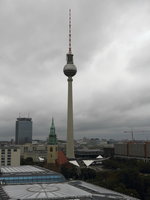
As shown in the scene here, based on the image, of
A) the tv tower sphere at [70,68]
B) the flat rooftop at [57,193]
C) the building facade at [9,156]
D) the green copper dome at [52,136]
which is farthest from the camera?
the tv tower sphere at [70,68]

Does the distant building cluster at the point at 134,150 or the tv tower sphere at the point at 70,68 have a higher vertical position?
the tv tower sphere at the point at 70,68

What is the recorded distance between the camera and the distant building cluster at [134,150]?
117 metres

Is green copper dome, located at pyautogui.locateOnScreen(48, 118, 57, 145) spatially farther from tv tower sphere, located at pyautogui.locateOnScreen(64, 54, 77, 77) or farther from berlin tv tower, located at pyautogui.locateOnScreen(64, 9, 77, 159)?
tv tower sphere, located at pyautogui.locateOnScreen(64, 54, 77, 77)

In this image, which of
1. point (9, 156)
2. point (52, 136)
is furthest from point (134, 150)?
point (9, 156)

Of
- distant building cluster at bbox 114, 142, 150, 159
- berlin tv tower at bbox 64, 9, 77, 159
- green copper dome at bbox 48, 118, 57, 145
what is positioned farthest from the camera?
distant building cluster at bbox 114, 142, 150, 159

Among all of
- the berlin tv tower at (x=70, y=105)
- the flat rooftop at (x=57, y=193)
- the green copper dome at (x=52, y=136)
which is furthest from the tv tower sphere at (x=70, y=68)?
the flat rooftop at (x=57, y=193)

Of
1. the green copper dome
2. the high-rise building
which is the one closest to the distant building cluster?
the high-rise building

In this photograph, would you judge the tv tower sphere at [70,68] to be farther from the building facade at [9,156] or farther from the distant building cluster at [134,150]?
the distant building cluster at [134,150]

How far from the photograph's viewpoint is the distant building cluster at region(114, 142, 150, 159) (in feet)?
384

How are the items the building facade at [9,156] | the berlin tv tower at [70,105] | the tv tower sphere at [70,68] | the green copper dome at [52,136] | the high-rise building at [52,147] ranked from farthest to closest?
the tv tower sphere at [70,68] < the berlin tv tower at [70,105] < the high-rise building at [52,147] < the green copper dome at [52,136] < the building facade at [9,156]

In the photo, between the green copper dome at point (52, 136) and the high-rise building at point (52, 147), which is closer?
the green copper dome at point (52, 136)

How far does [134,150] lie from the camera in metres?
126

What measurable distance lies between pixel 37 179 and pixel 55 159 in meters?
43.1

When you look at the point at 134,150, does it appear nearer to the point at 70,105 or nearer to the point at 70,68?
the point at 70,105
